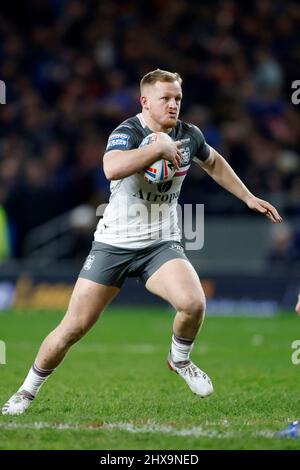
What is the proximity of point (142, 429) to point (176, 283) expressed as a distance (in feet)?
3.77

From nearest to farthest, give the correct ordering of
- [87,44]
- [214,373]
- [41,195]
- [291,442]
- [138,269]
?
[291,442]
[138,269]
[214,373]
[41,195]
[87,44]

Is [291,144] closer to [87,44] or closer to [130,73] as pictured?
[130,73]

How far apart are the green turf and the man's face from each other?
208 cm

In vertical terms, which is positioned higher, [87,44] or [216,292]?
[87,44]

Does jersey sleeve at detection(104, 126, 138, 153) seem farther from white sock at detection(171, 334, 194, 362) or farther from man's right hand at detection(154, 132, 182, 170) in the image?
white sock at detection(171, 334, 194, 362)

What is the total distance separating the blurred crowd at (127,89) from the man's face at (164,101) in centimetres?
1040

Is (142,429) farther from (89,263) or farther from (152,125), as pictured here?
(152,125)

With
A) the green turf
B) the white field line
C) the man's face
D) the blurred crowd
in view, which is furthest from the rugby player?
the blurred crowd

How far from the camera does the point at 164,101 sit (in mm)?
6973

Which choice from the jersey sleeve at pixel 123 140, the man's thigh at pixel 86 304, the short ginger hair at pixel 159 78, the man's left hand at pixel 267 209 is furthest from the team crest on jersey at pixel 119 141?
the man's left hand at pixel 267 209

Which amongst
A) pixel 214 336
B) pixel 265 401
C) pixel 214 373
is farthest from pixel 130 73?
pixel 265 401

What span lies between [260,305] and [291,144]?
139 inches

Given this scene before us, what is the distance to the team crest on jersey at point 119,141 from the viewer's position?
676cm

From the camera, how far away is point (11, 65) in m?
21.1
